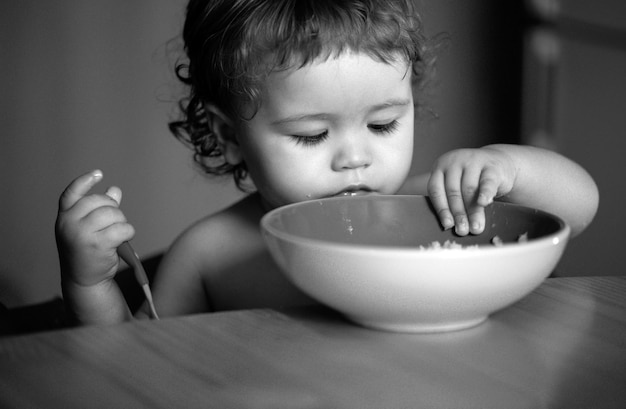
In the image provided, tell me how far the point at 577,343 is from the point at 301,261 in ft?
0.74

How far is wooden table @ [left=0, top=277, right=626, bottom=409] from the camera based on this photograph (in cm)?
45

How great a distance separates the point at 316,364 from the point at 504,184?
48cm

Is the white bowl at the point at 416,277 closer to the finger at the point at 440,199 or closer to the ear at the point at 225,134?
the finger at the point at 440,199

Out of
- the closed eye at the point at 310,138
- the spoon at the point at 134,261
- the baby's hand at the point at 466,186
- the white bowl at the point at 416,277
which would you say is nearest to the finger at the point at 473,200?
the baby's hand at the point at 466,186

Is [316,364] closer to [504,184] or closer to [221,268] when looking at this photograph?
[504,184]

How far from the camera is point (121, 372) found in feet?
1.62

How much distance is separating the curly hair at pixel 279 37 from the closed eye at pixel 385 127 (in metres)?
0.09

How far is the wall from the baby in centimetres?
73

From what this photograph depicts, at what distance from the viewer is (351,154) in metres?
0.93

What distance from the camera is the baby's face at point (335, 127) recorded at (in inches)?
36.8

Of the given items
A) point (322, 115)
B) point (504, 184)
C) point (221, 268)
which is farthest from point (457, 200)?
point (221, 268)

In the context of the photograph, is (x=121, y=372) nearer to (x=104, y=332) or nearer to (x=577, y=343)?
(x=104, y=332)

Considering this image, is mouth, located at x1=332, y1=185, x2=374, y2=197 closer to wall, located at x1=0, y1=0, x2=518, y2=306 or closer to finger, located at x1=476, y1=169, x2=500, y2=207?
finger, located at x1=476, y1=169, x2=500, y2=207

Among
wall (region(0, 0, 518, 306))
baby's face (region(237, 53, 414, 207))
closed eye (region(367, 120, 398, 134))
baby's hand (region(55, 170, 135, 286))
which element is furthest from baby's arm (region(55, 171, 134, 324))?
wall (region(0, 0, 518, 306))
